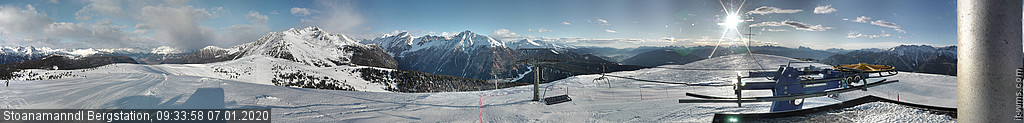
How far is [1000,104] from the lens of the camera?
5.37ft

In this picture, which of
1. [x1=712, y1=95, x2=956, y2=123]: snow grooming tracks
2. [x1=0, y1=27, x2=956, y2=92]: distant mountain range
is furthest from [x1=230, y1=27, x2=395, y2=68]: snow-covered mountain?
[x1=712, y1=95, x2=956, y2=123]: snow grooming tracks

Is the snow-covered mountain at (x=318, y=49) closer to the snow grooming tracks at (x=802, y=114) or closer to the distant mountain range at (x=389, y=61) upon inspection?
the distant mountain range at (x=389, y=61)

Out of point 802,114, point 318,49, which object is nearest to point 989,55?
point 802,114

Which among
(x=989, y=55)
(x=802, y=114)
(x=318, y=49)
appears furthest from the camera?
(x=318, y=49)

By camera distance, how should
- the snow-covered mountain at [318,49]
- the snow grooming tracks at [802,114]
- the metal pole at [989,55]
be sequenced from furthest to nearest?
the snow-covered mountain at [318,49] < the snow grooming tracks at [802,114] < the metal pole at [989,55]

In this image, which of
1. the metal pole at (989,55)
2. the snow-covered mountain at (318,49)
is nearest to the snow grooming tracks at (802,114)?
the metal pole at (989,55)

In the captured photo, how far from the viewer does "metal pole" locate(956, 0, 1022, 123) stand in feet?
5.16

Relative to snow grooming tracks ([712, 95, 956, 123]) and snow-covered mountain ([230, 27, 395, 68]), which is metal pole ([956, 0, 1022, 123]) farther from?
snow-covered mountain ([230, 27, 395, 68])

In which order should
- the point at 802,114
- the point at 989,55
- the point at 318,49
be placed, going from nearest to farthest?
the point at 989,55
the point at 802,114
the point at 318,49

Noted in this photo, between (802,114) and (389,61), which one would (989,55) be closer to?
(802,114)

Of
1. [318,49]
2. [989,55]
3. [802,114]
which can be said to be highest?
[318,49]

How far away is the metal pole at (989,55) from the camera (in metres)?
1.57

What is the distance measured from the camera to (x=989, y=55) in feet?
5.15

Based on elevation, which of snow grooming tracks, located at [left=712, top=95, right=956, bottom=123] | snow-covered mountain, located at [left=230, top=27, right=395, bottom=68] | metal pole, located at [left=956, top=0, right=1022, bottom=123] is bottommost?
snow grooming tracks, located at [left=712, top=95, right=956, bottom=123]
